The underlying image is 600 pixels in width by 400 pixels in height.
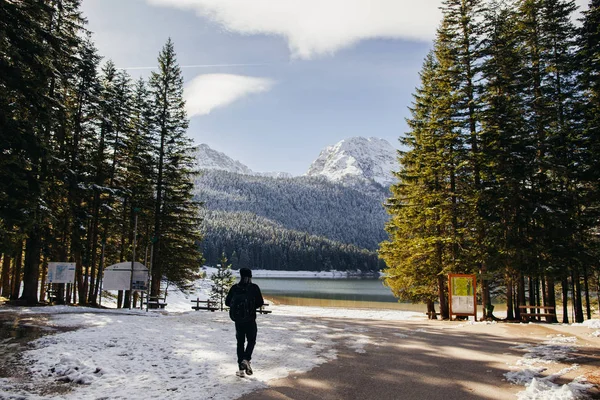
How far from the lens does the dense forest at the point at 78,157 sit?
13.8 meters

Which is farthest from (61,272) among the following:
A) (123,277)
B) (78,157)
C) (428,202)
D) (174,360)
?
(428,202)

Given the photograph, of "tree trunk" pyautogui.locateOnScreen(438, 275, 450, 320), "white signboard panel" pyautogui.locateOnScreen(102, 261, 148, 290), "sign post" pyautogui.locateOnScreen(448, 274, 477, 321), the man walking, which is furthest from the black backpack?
"tree trunk" pyautogui.locateOnScreen(438, 275, 450, 320)

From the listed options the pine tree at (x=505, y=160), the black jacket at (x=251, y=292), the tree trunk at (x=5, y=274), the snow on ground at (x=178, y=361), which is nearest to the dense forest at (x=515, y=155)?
the pine tree at (x=505, y=160)

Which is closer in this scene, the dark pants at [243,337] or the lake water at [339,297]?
the dark pants at [243,337]

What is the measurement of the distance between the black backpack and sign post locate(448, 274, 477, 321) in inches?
562

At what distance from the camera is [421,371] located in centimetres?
805

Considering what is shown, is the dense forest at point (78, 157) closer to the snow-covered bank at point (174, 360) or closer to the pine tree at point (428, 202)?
the snow-covered bank at point (174, 360)

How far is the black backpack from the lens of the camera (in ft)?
24.9

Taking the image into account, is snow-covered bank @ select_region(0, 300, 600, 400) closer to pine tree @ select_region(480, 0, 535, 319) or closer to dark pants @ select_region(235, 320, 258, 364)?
dark pants @ select_region(235, 320, 258, 364)

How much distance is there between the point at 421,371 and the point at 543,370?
2.34 meters

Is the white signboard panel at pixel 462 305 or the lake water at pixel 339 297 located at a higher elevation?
the white signboard panel at pixel 462 305

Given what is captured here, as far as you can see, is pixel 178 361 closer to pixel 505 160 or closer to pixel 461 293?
pixel 461 293

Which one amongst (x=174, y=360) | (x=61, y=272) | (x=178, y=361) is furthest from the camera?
(x=61, y=272)

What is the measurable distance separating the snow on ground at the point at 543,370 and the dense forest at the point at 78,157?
48.2 ft
